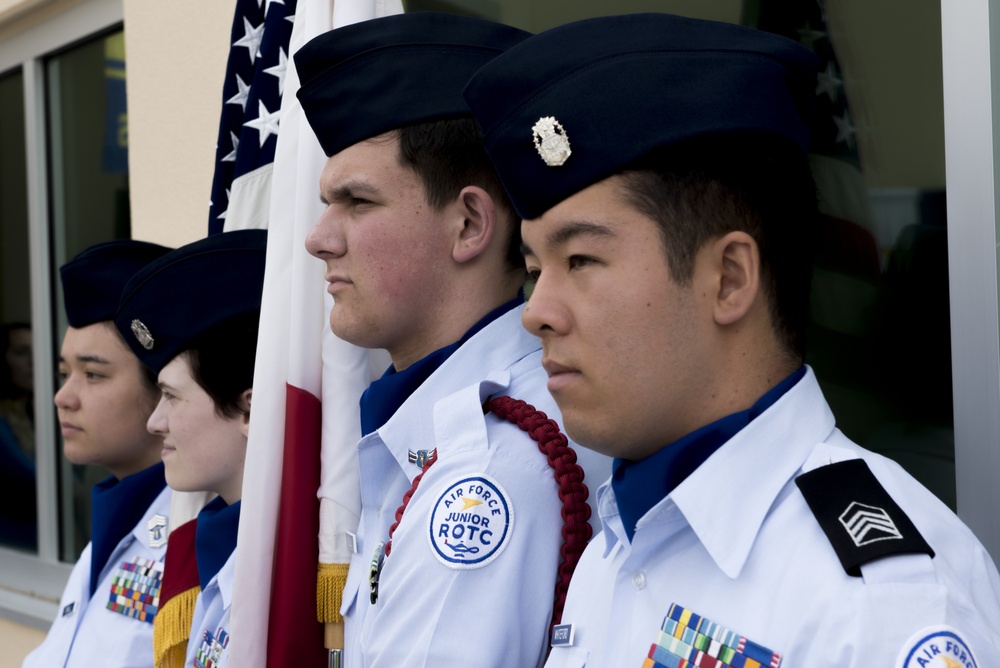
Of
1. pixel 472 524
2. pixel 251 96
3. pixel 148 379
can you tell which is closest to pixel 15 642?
pixel 148 379

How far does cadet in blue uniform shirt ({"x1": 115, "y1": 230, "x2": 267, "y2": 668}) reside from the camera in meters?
2.16

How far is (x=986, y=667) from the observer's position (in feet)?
3.00

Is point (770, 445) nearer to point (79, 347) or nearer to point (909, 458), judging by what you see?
point (909, 458)

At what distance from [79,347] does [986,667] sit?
237 cm

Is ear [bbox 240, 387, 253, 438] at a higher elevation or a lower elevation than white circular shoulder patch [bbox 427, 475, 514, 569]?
higher

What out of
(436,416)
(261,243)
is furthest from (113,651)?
(436,416)

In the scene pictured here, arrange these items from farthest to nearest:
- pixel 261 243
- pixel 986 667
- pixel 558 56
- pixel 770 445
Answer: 1. pixel 261 243
2. pixel 558 56
3. pixel 770 445
4. pixel 986 667

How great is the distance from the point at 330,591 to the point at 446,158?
2.39 ft

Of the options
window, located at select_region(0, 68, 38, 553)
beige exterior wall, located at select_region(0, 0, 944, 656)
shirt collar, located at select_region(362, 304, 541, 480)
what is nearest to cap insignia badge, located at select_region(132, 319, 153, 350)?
shirt collar, located at select_region(362, 304, 541, 480)

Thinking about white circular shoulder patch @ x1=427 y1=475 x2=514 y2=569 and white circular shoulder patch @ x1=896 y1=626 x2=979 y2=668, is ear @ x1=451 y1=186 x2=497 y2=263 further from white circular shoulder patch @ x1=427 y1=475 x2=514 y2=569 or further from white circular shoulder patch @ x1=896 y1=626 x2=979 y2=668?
white circular shoulder patch @ x1=896 y1=626 x2=979 y2=668

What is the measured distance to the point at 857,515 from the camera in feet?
3.25

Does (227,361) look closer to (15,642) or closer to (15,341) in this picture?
(15,642)

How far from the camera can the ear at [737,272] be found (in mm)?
1145

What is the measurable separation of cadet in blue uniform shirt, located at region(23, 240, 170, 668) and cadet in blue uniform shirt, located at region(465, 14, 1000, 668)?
149 centimetres
